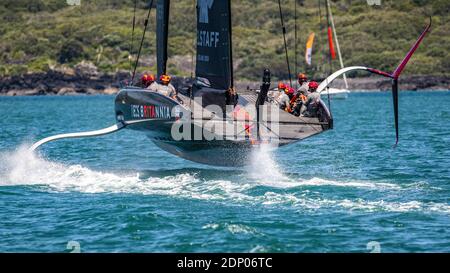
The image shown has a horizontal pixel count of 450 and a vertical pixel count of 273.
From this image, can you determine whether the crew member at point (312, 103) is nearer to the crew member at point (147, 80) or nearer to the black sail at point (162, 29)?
the crew member at point (147, 80)

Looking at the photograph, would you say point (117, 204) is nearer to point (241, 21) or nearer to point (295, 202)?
point (295, 202)

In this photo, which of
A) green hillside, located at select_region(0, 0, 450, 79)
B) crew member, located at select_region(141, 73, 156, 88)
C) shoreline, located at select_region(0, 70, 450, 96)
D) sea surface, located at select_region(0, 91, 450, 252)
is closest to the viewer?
sea surface, located at select_region(0, 91, 450, 252)

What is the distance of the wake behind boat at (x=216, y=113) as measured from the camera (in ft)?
65.1

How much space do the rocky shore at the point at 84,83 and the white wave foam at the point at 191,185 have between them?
81556 mm

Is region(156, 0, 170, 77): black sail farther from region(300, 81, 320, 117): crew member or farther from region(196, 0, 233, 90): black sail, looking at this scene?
region(300, 81, 320, 117): crew member

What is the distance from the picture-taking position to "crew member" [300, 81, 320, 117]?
67.1ft

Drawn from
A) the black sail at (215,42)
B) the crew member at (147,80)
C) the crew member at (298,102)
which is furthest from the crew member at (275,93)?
the crew member at (147,80)

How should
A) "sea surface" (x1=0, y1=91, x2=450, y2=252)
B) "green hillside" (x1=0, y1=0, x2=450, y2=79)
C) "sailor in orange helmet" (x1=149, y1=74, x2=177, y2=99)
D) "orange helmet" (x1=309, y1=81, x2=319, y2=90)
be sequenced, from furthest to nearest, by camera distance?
"green hillside" (x1=0, y1=0, x2=450, y2=79), "sailor in orange helmet" (x1=149, y1=74, x2=177, y2=99), "orange helmet" (x1=309, y1=81, x2=319, y2=90), "sea surface" (x1=0, y1=91, x2=450, y2=252)

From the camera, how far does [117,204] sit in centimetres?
1705

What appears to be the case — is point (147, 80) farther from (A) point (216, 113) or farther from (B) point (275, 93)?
(B) point (275, 93)

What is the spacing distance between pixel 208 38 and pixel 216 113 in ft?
6.42

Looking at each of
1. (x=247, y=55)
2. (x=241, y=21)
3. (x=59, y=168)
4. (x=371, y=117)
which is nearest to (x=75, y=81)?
(x=247, y=55)

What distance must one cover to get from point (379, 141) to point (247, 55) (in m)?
79.9

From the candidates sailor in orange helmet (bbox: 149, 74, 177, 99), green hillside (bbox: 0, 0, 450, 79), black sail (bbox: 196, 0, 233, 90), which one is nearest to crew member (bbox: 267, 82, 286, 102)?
black sail (bbox: 196, 0, 233, 90)
